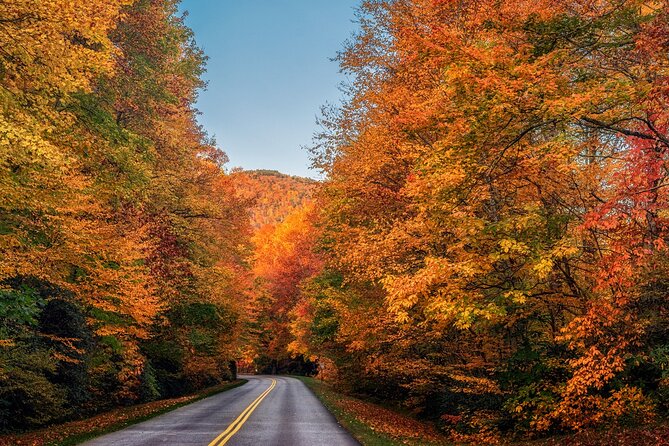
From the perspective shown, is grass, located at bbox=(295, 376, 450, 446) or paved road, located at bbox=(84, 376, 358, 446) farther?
grass, located at bbox=(295, 376, 450, 446)

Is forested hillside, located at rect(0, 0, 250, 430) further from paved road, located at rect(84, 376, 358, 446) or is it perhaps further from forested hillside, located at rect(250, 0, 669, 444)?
forested hillside, located at rect(250, 0, 669, 444)

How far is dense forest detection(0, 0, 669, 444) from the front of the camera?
29.6 ft

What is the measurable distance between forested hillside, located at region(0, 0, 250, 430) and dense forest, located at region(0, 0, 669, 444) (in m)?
0.09

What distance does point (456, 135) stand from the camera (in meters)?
10.4

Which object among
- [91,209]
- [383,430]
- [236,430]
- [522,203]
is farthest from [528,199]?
[91,209]

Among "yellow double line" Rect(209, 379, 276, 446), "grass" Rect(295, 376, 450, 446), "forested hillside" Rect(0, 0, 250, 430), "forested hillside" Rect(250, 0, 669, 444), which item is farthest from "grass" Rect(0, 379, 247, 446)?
"forested hillside" Rect(250, 0, 669, 444)

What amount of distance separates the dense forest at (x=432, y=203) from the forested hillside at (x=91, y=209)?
0.09 metres

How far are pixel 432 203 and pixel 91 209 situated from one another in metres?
9.95

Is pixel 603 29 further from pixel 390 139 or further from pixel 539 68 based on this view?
pixel 390 139

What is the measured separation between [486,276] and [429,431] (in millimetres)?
7071

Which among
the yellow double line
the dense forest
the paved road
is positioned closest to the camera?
the dense forest

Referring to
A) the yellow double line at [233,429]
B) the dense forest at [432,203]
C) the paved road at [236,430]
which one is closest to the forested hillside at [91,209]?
the dense forest at [432,203]

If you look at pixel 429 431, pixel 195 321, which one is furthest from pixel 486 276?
pixel 195 321

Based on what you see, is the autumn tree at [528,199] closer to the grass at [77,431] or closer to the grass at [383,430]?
the grass at [383,430]
